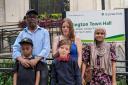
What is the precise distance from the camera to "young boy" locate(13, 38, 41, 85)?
7.17m

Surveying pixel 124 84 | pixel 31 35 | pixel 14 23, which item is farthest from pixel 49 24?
pixel 31 35

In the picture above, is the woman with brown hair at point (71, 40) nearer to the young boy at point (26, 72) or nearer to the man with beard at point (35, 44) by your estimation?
the man with beard at point (35, 44)

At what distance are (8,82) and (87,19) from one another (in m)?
3.41

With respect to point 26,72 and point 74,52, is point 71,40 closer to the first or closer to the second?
point 74,52

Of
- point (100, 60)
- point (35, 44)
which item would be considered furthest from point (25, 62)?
point (100, 60)

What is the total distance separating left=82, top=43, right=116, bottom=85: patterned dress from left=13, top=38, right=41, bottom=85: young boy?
0.81 metres

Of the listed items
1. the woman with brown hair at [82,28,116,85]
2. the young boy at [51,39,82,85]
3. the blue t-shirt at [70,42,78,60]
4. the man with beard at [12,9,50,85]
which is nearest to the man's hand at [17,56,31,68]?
the man with beard at [12,9,50,85]

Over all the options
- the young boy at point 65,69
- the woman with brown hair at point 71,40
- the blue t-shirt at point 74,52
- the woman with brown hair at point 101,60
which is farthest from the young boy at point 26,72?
the woman with brown hair at point 101,60

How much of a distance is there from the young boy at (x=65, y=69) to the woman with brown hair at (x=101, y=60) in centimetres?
39

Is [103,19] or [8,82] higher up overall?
[103,19]

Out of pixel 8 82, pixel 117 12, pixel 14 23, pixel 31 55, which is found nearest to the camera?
pixel 31 55

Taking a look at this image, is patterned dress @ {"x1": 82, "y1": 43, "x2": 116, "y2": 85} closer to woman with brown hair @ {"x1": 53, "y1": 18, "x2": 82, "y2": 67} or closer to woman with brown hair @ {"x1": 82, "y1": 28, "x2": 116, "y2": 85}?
woman with brown hair @ {"x1": 82, "y1": 28, "x2": 116, "y2": 85}

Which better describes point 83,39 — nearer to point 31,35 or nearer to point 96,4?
point 31,35

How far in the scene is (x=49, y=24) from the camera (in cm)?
2033
